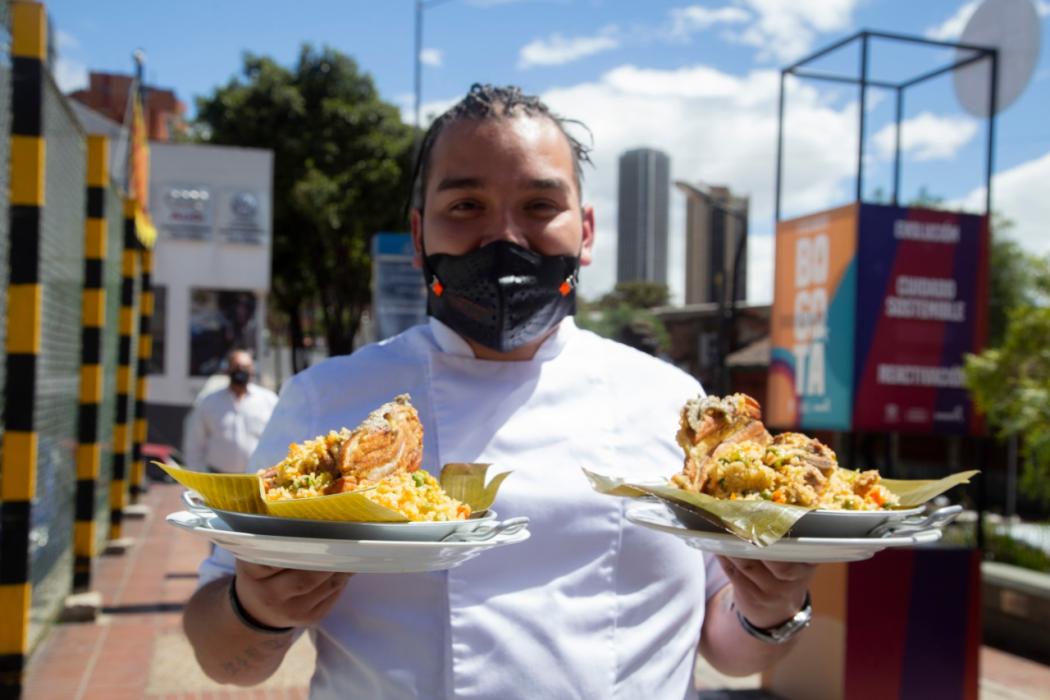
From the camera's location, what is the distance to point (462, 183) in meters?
1.98

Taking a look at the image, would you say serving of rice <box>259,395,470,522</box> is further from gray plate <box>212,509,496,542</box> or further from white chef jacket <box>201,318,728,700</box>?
white chef jacket <box>201,318,728,700</box>

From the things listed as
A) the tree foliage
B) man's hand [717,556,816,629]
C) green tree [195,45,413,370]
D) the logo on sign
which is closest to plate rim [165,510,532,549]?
man's hand [717,556,816,629]

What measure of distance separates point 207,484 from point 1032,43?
7.39 m

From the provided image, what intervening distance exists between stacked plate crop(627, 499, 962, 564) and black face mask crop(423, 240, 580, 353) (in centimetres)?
56

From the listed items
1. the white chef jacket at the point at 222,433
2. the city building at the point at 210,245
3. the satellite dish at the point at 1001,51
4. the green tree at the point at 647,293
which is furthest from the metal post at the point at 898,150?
the green tree at the point at 647,293

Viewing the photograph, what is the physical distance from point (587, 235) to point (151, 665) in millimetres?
5413

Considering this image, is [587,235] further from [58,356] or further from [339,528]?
[58,356]

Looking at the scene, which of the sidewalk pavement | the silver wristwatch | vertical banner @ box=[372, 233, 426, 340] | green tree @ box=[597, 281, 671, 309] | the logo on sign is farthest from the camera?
green tree @ box=[597, 281, 671, 309]

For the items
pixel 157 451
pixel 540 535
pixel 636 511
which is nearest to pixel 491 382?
pixel 540 535

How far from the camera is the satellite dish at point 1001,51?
23.4 ft

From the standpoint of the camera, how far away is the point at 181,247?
77.4ft

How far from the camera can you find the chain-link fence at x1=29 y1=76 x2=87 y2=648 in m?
6.00

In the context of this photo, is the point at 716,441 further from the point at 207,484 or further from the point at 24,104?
the point at 24,104

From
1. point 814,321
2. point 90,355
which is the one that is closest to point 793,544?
point 814,321
